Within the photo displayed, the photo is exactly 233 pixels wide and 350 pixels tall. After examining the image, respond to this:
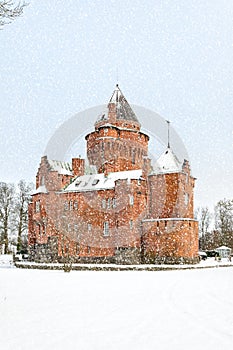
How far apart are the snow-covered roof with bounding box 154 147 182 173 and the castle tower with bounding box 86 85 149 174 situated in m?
7.89

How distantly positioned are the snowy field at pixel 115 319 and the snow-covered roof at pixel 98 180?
1070 inches

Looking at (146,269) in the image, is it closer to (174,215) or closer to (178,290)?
(174,215)

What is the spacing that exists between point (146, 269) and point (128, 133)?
21564mm

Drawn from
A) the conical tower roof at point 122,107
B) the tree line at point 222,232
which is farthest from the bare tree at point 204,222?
the conical tower roof at point 122,107

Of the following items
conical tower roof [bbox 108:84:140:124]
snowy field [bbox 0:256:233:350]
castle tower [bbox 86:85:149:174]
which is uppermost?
conical tower roof [bbox 108:84:140:124]

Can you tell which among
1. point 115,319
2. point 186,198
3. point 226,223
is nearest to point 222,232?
point 226,223

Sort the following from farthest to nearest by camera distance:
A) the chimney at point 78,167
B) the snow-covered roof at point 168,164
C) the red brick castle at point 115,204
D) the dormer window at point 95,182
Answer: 1. the chimney at point 78,167
2. the dormer window at point 95,182
3. the snow-covered roof at point 168,164
4. the red brick castle at point 115,204

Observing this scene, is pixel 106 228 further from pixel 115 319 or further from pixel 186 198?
pixel 115 319

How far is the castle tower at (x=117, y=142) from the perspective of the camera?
5003 cm

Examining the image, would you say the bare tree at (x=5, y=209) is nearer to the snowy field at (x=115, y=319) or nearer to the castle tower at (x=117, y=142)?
the castle tower at (x=117, y=142)

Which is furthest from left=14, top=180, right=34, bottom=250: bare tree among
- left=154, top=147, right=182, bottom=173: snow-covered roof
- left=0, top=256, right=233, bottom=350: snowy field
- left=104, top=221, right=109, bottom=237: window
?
left=0, top=256, right=233, bottom=350: snowy field

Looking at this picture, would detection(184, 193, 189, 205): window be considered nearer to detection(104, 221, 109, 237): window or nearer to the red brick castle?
the red brick castle

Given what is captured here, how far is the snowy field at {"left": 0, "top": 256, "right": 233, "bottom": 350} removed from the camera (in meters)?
7.93

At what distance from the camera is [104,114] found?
5212 cm
